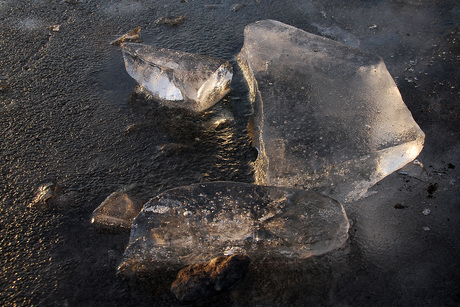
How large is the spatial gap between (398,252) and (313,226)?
42 centimetres

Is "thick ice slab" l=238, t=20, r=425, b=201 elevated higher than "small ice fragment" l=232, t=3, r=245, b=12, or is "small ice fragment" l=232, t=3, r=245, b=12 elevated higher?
"small ice fragment" l=232, t=3, r=245, b=12

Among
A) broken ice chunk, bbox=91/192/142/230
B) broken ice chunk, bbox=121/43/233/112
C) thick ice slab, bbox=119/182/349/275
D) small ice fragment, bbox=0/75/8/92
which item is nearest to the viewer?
thick ice slab, bbox=119/182/349/275

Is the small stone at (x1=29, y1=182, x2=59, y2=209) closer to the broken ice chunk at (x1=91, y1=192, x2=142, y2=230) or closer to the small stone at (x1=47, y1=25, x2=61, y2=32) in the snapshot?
the broken ice chunk at (x1=91, y1=192, x2=142, y2=230)

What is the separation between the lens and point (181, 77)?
2.40m

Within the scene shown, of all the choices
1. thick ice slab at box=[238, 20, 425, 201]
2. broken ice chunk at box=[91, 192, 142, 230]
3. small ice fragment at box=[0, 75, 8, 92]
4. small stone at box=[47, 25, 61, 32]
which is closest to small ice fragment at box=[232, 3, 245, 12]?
thick ice slab at box=[238, 20, 425, 201]

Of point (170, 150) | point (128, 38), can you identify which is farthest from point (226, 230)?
point (128, 38)

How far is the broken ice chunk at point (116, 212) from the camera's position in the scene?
187 centimetres

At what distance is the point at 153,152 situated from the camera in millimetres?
2197

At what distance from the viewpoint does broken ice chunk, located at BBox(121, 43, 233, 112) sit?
7.87 feet

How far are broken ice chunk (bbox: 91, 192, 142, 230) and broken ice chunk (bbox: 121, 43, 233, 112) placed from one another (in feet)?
2.55

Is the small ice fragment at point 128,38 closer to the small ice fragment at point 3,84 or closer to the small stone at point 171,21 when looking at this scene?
the small stone at point 171,21

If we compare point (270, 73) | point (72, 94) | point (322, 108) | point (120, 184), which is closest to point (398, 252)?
point (322, 108)

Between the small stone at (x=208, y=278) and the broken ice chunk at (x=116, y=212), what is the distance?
399 millimetres

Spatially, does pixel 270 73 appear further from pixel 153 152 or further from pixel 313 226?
pixel 313 226
